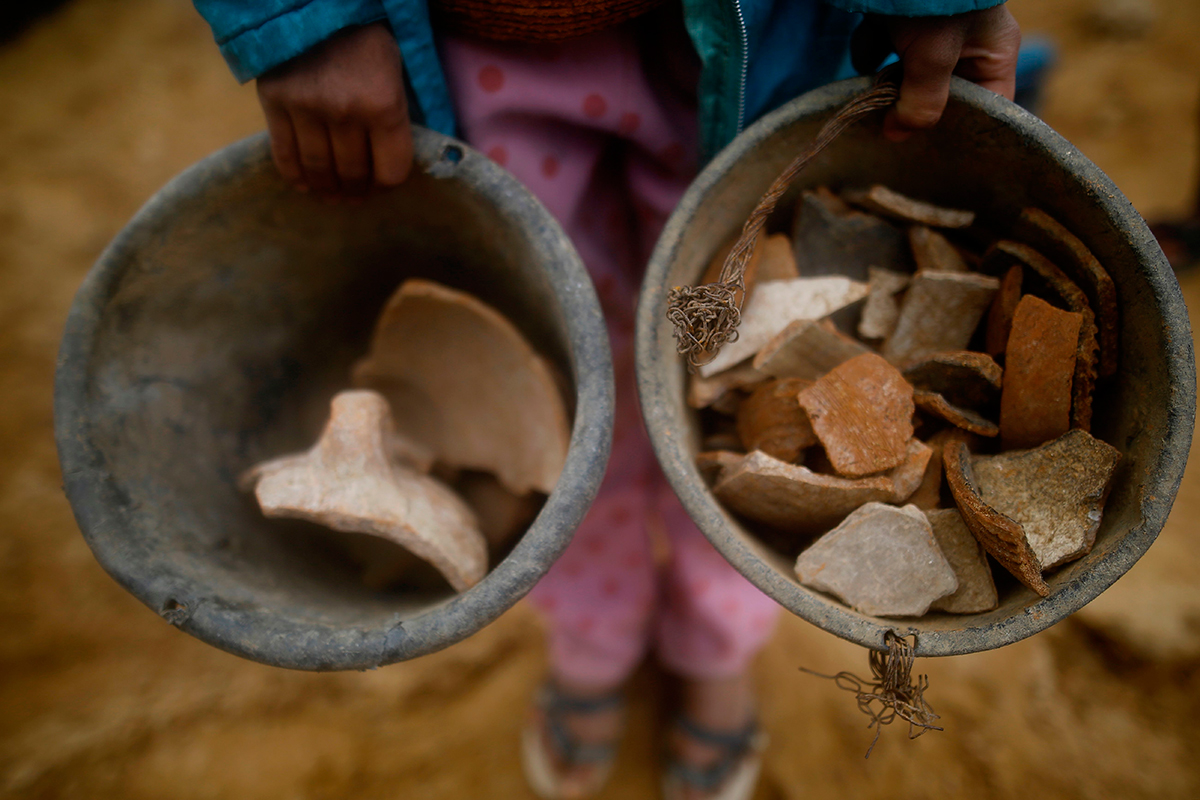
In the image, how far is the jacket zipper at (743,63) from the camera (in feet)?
2.11

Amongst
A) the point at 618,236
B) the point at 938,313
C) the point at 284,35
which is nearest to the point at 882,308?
the point at 938,313

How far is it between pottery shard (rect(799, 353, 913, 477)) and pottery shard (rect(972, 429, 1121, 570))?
0.35 ft

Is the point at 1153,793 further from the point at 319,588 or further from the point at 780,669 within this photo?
the point at 319,588

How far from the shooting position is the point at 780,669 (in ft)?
5.03

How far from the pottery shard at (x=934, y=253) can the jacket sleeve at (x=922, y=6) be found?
8.8 inches

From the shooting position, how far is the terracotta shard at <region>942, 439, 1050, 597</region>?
1.91 feet

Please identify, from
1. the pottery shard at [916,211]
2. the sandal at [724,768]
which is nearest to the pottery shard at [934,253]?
the pottery shard at [916,211]

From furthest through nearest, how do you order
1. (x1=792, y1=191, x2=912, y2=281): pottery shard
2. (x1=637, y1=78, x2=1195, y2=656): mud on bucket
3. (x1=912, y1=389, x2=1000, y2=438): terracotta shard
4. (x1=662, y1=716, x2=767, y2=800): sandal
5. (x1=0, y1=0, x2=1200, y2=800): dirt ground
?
(x1=662, y1=716, x2=767, y2=800): sandal
(x1=0, y1=0, x2=1200, y2=800): dirt ground
(x1=792, y1=191, x2=912, y2=281): pottery shard
(x1=912, y1=389, x2=1000, y2=438): terracotta shard
(x1=637, y1=78, x2=1195, y2=656): mud on bucket

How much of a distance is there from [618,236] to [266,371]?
549 millimetres

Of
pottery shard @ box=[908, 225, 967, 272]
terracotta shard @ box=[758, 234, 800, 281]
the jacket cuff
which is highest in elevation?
the jacket cuff

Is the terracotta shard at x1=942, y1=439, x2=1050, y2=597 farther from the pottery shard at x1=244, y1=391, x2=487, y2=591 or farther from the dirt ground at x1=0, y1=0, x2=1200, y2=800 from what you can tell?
the dirt ground at x1=0, y1=0, x2=1200, y2=800

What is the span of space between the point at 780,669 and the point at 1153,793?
2.22ft

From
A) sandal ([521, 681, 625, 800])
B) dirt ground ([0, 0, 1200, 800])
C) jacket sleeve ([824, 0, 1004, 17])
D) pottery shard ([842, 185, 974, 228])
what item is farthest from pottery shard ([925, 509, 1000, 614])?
sandal ([521, 681, 625, 800])

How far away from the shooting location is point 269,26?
603 mm
